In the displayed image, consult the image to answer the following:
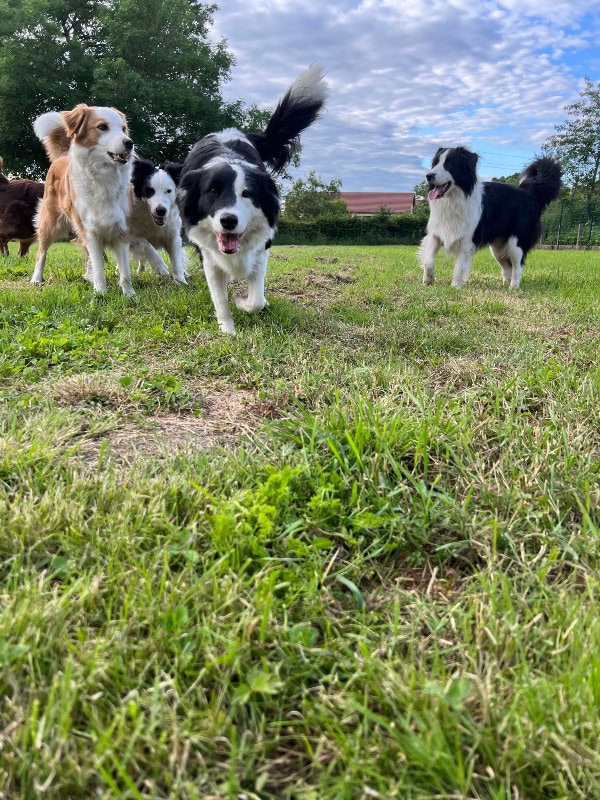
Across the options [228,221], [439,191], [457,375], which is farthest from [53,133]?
[457,375]

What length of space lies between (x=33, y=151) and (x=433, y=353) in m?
27.4

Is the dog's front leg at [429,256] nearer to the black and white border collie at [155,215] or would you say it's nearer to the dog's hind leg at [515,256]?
the dog's hind leg at [515,256]

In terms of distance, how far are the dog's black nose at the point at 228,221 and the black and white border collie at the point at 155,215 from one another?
83.1 inches

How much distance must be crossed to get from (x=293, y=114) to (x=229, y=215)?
232cm

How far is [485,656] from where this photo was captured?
1.09 m

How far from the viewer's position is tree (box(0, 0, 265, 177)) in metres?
23.0

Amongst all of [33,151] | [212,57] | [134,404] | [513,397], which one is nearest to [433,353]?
[513,397]

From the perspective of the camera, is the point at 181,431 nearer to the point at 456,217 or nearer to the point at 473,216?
the point at 456,217

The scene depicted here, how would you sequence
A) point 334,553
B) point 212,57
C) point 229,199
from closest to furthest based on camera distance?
point 334,553
point 229,199
point 212,57

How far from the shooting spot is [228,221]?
12.5 feet

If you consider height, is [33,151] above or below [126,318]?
above

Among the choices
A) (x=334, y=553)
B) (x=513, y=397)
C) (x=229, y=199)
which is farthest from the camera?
(x=229, y=199)

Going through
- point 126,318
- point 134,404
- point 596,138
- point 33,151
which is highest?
point 596,138

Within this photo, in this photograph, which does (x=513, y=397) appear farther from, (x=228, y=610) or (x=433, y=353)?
(x=228, y=610)
